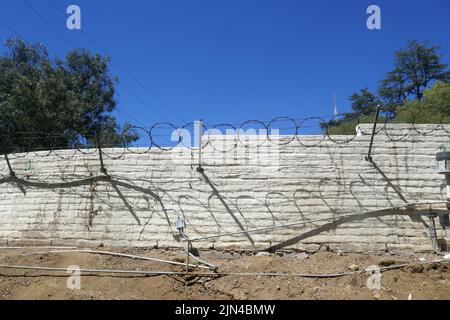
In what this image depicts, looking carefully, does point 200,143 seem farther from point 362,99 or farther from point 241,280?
point 362,99

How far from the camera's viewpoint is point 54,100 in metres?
14.9

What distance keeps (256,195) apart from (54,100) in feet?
36.2

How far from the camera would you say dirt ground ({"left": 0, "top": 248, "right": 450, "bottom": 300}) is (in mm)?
5539

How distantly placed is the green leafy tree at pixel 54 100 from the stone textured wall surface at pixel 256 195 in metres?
5.42

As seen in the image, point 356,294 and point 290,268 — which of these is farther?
point 290,268

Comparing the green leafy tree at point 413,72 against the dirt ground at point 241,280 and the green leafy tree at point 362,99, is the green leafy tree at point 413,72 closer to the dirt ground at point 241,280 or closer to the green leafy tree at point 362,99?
the green leafy tree at point 362,99

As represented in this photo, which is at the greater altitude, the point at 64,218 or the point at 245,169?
the point at 245,169

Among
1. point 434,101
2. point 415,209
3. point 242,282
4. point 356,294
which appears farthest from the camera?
point 434,101

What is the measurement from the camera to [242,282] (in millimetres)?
5844

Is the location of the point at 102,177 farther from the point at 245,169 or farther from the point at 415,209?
the point at 415,209

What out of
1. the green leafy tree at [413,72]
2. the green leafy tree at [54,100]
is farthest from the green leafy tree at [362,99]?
the green leafy tree at [54,100]
